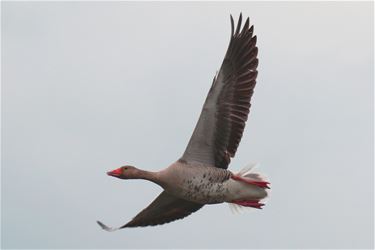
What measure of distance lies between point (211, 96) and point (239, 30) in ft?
5.27

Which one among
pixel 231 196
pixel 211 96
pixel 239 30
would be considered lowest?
pixel 231 196

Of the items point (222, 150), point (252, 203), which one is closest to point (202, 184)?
point (222, 150)

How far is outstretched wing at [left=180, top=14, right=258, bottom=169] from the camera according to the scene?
21.9 meters

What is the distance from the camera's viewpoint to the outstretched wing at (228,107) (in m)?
21.9

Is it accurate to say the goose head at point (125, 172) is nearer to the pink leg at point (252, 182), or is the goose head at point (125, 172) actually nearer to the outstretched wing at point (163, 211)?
the outstretched wing at point (163, 211)

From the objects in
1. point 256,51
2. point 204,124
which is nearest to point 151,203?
point 204,124

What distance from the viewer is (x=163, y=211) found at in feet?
77.3

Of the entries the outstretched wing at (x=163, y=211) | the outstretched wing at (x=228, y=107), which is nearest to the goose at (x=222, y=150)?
the outstretched wing at (x=228, y=107)

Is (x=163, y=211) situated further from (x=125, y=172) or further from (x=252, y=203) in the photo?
(x=252, y=203)

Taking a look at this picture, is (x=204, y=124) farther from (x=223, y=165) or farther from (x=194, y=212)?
(x=194, y=212)

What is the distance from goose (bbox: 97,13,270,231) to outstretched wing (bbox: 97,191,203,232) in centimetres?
54

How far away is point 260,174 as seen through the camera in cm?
2220

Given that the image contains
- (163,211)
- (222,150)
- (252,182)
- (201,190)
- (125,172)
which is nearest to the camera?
(201,190)

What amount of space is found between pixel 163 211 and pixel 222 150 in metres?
2.23
